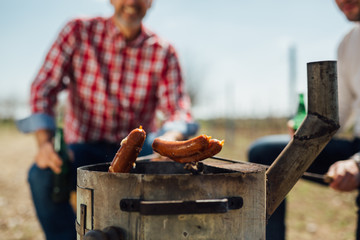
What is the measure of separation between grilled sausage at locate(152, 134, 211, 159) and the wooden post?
16.9 inches

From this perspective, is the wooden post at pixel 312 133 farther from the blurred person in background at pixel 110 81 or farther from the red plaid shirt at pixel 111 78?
the red plaid shirt at pixel 111 78

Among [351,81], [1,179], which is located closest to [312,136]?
[351,81]

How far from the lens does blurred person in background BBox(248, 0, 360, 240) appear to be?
2.07 m

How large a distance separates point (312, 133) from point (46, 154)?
6.72 ft

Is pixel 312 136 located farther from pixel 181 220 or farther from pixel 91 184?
pixel 91 184

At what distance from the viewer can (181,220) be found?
1272 millimetres

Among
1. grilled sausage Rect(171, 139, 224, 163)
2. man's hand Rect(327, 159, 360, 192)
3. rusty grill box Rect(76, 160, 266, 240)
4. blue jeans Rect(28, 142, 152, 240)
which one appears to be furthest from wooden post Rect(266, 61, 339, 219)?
blue jeans Rect(28, 142, 152, 240)

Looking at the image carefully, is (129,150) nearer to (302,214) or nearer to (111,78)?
(111,78)

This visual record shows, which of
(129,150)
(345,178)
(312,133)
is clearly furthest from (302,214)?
Answer: (129,150)

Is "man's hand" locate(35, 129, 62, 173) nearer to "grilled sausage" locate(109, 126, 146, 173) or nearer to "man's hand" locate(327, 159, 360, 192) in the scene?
"grilled sausage" locate(109, 126, 146, 173)

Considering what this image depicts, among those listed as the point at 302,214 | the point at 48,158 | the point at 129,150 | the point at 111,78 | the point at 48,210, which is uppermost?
the point at 111,78

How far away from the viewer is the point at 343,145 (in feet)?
9.30

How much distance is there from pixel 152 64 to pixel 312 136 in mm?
2226

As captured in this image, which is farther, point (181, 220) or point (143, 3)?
point (143, 3)
